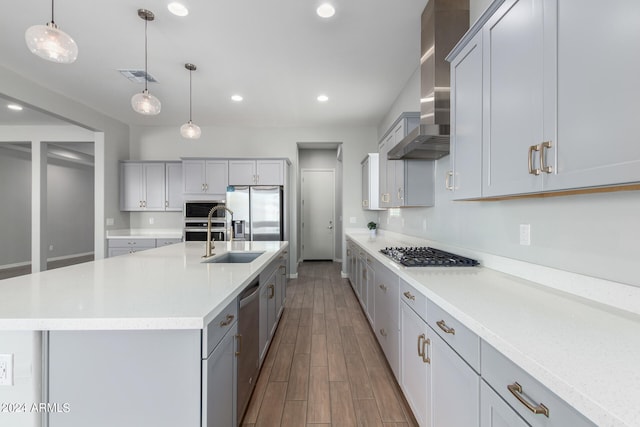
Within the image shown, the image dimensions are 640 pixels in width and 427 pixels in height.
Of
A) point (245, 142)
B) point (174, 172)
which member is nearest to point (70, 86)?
point (174, 172)

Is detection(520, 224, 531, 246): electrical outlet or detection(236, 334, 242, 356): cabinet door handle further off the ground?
detection(520, 224, 531, 246): electrical outlet

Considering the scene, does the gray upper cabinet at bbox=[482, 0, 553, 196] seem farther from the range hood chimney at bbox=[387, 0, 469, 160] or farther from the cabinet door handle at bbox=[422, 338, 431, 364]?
the cabinet door handle at bbox=[422, 338, 431, 364]

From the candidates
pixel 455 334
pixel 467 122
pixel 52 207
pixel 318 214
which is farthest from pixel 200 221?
pixel 52 207

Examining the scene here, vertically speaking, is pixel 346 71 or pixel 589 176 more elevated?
pixel 346 71

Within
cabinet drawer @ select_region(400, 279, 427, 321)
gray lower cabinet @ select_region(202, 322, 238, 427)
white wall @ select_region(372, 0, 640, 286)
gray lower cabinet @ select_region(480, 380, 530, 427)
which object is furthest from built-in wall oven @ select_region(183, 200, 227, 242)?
gray lower cabinet @ select_region(480, 380, 530, 427)

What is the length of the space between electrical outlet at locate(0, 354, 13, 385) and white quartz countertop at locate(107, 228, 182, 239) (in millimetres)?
4093

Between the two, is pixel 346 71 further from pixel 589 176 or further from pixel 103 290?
pixel 103 290

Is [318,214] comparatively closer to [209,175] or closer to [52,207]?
[209,175]

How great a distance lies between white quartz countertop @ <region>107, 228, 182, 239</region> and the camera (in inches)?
186

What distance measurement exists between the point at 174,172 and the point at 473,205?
16.0 feet

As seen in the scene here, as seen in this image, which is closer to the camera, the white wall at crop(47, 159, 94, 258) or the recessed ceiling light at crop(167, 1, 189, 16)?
the recessed ceiling light at crop(167, 1, 189, 16)

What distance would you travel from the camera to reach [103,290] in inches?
49.2

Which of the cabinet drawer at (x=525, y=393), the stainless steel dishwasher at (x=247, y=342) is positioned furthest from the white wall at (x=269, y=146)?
the cabinet drawer at (x=525, y=393)

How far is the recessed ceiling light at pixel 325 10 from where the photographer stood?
2.18 m
